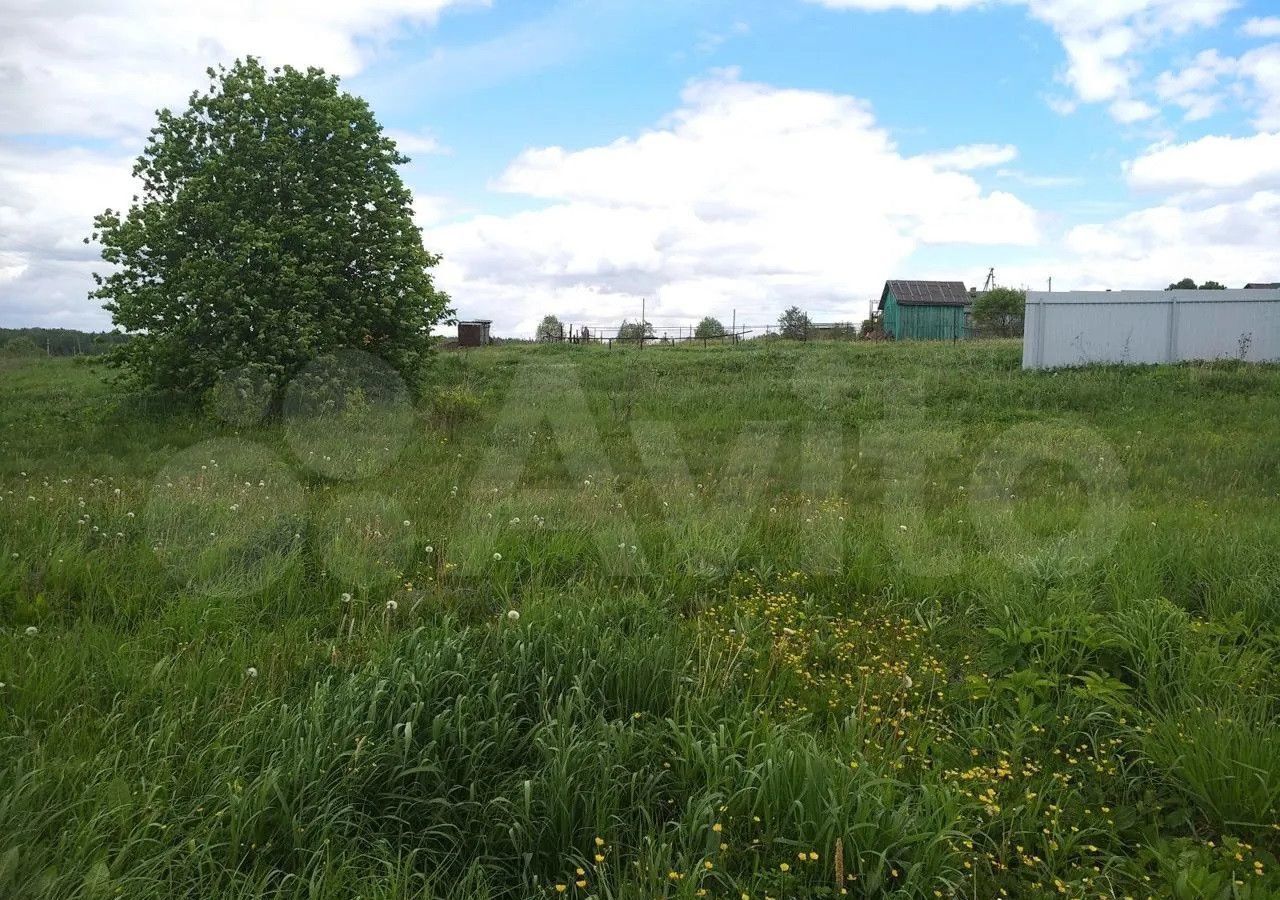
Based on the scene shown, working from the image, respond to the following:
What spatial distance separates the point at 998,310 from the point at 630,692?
40869mm

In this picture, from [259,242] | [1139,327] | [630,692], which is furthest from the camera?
[1139,327]

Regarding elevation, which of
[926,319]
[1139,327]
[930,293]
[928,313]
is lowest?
[1139,327]

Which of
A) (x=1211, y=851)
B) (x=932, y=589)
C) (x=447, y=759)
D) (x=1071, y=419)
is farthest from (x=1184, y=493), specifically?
(x=447, y=759)

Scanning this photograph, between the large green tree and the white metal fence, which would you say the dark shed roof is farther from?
the large green tree

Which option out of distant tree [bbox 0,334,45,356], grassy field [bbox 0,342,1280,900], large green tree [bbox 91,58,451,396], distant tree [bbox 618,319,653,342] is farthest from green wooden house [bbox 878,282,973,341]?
distant tree [bbox 0,334,45,356]

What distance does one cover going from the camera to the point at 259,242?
1278cm

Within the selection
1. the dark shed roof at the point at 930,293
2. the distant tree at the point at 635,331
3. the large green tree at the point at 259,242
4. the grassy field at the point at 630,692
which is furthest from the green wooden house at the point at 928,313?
the grassy field at the point at 630,692

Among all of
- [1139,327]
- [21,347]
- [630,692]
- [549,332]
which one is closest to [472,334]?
[549,332]

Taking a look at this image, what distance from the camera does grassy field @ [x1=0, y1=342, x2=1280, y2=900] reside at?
2557 mm

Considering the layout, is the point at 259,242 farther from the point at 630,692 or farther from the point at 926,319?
the point at 926,319

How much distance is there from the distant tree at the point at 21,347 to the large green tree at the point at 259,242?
29.8 meters

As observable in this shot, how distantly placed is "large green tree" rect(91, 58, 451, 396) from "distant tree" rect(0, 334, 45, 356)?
97.8 feet

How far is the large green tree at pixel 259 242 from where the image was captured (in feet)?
42.7

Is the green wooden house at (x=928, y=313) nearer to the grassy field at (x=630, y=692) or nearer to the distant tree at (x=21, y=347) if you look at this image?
the grassy field at (x=630, y=692)
